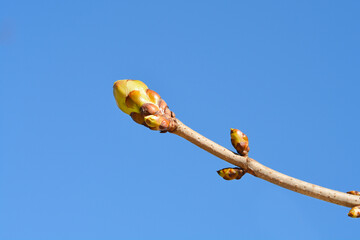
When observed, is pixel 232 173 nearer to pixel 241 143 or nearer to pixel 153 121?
pixel 241 143

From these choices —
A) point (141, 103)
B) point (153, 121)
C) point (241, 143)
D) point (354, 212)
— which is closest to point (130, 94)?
point (141, 103)

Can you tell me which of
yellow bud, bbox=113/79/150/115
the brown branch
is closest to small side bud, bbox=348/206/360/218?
the brown branch

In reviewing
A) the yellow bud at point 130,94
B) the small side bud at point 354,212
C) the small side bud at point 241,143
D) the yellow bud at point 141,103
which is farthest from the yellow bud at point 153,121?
the small side bud at point 354,212

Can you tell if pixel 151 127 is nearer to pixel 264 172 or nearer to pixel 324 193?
pixel 264 172

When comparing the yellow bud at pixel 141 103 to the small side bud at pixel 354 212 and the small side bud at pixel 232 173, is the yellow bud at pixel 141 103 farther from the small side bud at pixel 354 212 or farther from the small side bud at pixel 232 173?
the small side bud at pixel 354 212

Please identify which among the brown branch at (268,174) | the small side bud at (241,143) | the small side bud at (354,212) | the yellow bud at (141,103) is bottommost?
the small side bud at (354,212)

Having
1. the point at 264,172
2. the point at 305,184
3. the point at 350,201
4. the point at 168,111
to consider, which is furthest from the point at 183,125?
the point at 350,201

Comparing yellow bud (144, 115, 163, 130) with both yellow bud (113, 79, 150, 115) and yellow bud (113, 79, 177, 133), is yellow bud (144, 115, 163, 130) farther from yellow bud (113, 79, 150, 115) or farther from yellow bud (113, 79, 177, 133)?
yellow bud (113, 79, 150, 115)
